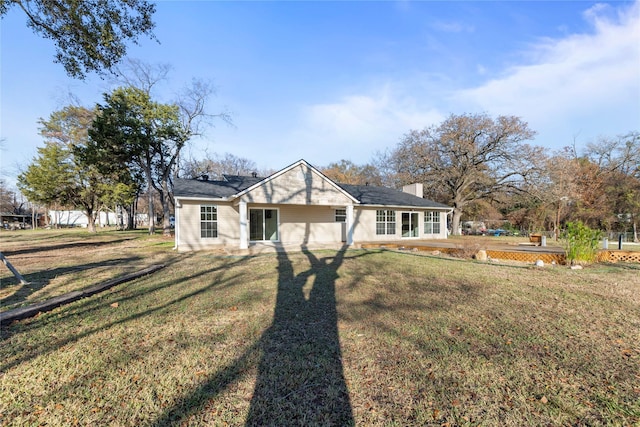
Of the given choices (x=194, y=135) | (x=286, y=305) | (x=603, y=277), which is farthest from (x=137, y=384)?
(x=194, y=135)

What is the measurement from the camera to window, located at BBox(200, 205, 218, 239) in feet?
43.5

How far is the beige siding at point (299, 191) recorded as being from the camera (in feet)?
42.1

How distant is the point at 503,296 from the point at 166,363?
5633 mm

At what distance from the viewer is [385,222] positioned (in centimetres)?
1764

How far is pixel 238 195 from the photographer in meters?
12.3

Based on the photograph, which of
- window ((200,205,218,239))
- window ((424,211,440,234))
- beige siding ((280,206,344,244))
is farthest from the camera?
window ((424,211,440,234))

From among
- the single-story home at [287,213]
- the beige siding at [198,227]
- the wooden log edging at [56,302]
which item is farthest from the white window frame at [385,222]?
the wooden log edging at [56,302]

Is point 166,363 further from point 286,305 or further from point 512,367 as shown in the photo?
point 512,367

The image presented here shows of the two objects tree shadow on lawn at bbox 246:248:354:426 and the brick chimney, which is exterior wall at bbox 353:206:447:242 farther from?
tree shadow on lawn at bbox 246:248:354:426

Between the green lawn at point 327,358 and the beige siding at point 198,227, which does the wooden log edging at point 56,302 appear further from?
the beige siding at point 198,227

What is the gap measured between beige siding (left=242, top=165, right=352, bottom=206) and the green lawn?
23.4 ft

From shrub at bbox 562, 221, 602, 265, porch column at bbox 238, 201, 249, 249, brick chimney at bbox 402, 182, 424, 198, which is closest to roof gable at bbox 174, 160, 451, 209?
porch column at bbox 238, 201, 249, 249

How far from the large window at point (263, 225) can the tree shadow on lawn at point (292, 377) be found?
407 inches

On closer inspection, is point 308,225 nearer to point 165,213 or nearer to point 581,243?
point 581,243
